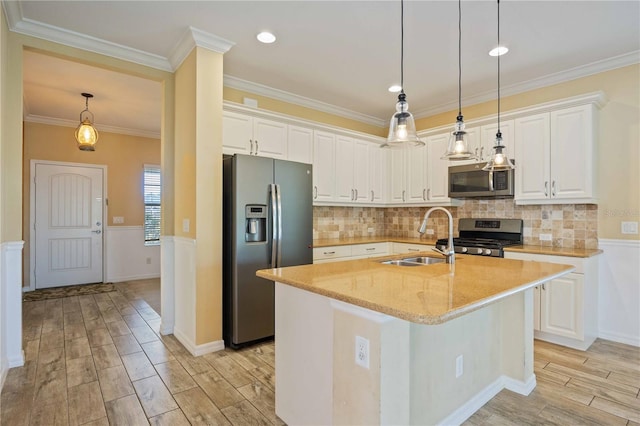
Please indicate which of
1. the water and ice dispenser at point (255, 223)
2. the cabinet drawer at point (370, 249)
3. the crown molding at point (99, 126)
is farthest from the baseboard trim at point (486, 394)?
the crown molding at point (99, 126)

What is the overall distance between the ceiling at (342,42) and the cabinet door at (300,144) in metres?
0.53

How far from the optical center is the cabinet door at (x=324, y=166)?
4.12 m

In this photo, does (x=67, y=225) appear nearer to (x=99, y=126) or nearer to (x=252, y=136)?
(x=99, y=126)

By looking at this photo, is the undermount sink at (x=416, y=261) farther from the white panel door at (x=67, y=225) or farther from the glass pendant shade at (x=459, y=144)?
the white panel door at (x=67, y=225)

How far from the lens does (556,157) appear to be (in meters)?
3.34

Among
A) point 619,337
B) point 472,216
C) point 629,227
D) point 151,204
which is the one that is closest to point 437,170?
point 472,216

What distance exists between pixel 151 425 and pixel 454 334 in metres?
1.80

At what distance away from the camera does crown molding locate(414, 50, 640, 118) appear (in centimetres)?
318

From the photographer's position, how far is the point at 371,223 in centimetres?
520

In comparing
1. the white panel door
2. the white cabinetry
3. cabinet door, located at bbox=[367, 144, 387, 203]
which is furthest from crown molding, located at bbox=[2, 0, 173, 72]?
the white cabinetry

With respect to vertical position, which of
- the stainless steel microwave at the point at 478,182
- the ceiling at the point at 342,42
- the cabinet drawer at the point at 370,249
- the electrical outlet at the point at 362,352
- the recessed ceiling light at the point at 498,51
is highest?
the ceiling at the point at 342,42

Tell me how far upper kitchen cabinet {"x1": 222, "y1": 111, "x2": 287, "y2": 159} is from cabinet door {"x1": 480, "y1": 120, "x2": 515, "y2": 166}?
2.29 metres

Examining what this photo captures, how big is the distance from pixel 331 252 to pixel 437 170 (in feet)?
5.79

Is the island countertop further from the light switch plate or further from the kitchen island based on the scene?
the light switch plate
